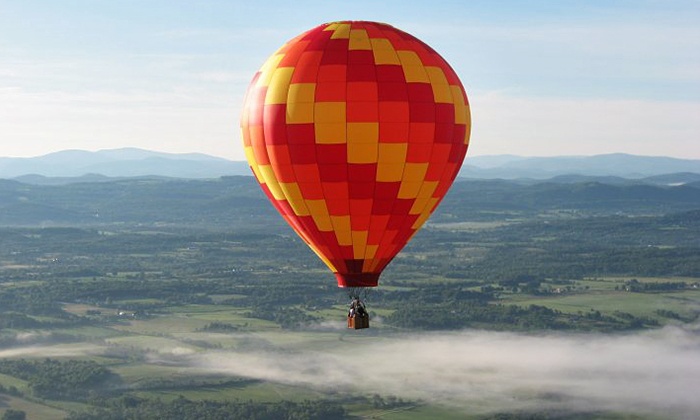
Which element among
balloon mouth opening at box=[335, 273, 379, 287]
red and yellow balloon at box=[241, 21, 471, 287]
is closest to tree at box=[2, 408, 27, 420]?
red and yellow balloon at box=[241, 21, 471, 287]

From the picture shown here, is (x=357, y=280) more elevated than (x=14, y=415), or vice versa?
(x=357, y=280)

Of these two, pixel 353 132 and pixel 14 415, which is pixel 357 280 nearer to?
pixel 353 132

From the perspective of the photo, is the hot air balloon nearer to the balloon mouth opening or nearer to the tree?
the balloon mouth opening

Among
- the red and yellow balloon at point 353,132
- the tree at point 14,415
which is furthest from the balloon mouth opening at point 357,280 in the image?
the tree at point 14,415

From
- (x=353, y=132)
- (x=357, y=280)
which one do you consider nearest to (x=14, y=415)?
(x=357, y=280)

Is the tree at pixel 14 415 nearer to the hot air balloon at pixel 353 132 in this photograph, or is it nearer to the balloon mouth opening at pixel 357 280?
the hot air balloon at pixel 353 132

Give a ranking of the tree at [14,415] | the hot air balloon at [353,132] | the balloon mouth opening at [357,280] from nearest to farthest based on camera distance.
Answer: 1. the hot air balloon at [353,132]
2. the balloon mouth opening at [357,280]
3. the tree at [14,415]

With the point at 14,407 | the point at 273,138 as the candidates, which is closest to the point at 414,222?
the point at 273,138

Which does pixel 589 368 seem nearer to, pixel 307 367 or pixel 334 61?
pixel 307 367
